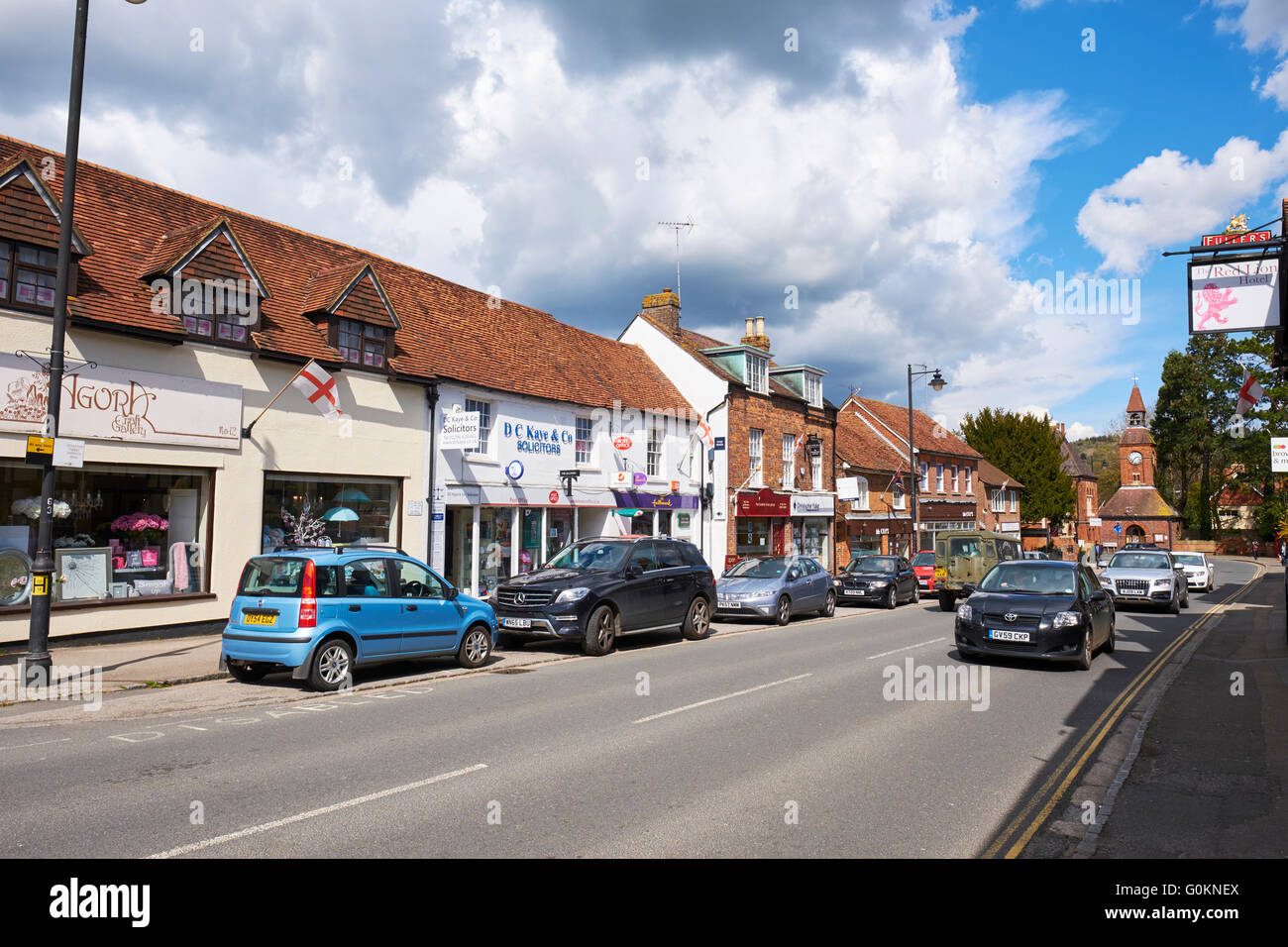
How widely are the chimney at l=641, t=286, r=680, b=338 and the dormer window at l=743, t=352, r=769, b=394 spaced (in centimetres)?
314

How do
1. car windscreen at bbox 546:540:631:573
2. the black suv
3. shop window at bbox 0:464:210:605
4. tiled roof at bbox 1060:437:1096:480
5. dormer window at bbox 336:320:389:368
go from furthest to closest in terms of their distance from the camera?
tiled roof at bbox 1060:437:1096:480 < dormer window at bbox 336:320:389:368 < car windscreen at bbox 546:540:631:573 < the black suv < shop window at bbox 0:464:210:605

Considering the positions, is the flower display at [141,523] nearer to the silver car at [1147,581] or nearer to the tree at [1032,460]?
the silver car at [1147,581]

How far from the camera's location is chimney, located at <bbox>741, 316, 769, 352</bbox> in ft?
117

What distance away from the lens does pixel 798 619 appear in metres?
21.2

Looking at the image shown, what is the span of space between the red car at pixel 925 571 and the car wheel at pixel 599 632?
1569 centimetres

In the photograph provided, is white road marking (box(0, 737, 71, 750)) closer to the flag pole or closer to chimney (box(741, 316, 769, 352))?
the flag pole

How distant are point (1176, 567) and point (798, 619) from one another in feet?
36.3

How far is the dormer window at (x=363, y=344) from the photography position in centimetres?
1733

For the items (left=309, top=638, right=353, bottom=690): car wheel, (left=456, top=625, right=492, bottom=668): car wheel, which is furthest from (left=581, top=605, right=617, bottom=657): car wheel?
(left=309, top=638, right=353, bottom=690): car wheel

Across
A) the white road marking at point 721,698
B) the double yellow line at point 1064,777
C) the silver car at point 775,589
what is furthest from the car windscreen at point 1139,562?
the white road marking at point 721,698

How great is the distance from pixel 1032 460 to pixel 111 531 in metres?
60.8

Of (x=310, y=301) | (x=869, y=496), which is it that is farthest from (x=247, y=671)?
(x=869, y=496)
